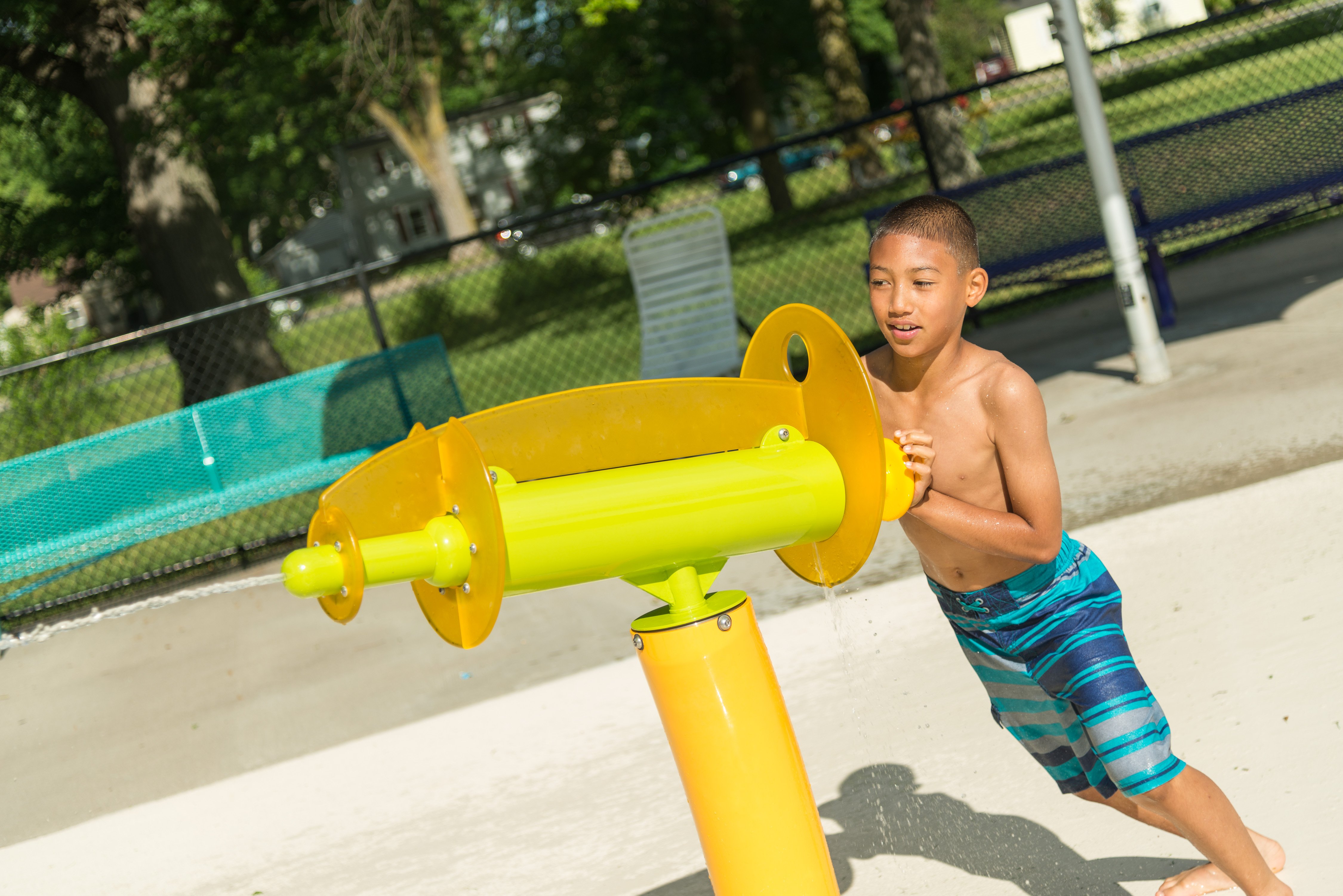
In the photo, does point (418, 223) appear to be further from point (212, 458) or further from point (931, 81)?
point (212, 458)

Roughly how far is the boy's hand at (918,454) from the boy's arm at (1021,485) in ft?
0.78

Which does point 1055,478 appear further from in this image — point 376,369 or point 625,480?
point 376,369

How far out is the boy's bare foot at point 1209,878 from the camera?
201 centimetres

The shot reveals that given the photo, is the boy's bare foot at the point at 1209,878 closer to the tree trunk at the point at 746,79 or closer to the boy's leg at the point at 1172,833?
the boy's leg at the point at 1172,833

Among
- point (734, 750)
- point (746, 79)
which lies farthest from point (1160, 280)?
point (746, 79)

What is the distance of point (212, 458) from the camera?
6730 millimetres

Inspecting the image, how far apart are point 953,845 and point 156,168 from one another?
39.3ft

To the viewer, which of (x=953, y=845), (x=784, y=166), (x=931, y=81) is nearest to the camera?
(x=953, y=845)

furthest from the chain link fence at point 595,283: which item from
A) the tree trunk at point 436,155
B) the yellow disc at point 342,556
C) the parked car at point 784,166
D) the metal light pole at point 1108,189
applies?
the tree trunk at point 436,155

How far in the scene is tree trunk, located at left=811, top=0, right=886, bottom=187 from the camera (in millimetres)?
23359

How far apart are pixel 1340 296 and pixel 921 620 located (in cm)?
393

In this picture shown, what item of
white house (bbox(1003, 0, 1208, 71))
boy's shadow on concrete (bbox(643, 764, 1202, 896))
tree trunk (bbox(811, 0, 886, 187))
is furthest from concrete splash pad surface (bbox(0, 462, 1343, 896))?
white house (bbox(1003, 0, 1208, 71))

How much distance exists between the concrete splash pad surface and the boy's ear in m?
1.06

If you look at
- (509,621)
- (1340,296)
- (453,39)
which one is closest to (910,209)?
(509,621)
